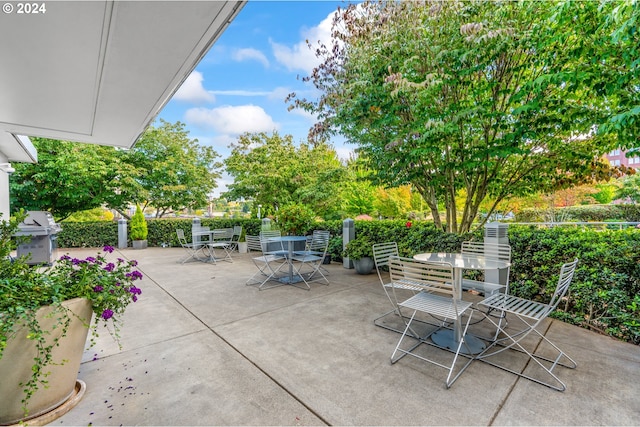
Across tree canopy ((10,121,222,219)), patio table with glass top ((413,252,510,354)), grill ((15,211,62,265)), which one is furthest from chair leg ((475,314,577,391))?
tree canopy ((10,121,222,219))

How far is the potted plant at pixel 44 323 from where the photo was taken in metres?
1.57

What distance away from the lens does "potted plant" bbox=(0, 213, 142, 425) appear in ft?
5.16

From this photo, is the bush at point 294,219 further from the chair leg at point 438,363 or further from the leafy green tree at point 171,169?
the leafy green tree at point 171,169

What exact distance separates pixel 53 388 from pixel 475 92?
5308 millimetres

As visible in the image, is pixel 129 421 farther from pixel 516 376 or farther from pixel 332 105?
pixel 332 105

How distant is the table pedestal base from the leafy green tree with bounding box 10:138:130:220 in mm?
12042

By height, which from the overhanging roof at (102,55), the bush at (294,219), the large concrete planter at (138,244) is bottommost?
the large concrete planter at (138,244)

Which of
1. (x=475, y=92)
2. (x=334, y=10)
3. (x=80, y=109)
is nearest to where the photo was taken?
(x=80, y=109)

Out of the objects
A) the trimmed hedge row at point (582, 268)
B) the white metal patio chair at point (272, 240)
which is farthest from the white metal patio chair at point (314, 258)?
the trimmed hedge row at point (582, 268)

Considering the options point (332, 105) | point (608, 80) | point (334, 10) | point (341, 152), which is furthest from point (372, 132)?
point (341, 152)

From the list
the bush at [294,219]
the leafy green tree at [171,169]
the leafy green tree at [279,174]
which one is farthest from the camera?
the leafy green tree at [171,169]

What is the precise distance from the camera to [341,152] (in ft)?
61.9

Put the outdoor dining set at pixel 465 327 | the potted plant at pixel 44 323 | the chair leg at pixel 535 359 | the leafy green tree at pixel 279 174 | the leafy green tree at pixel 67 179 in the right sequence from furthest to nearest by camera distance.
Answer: the leafy green tree at pixel 279 174 < the leafy green tree at pixel 67 179 < the outdoor dining set at pixel 465 327 < the chair leg at pixel 535 359 < the potted plant at pixel 44 323

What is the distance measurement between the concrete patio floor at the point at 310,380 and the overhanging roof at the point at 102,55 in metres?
2.56
